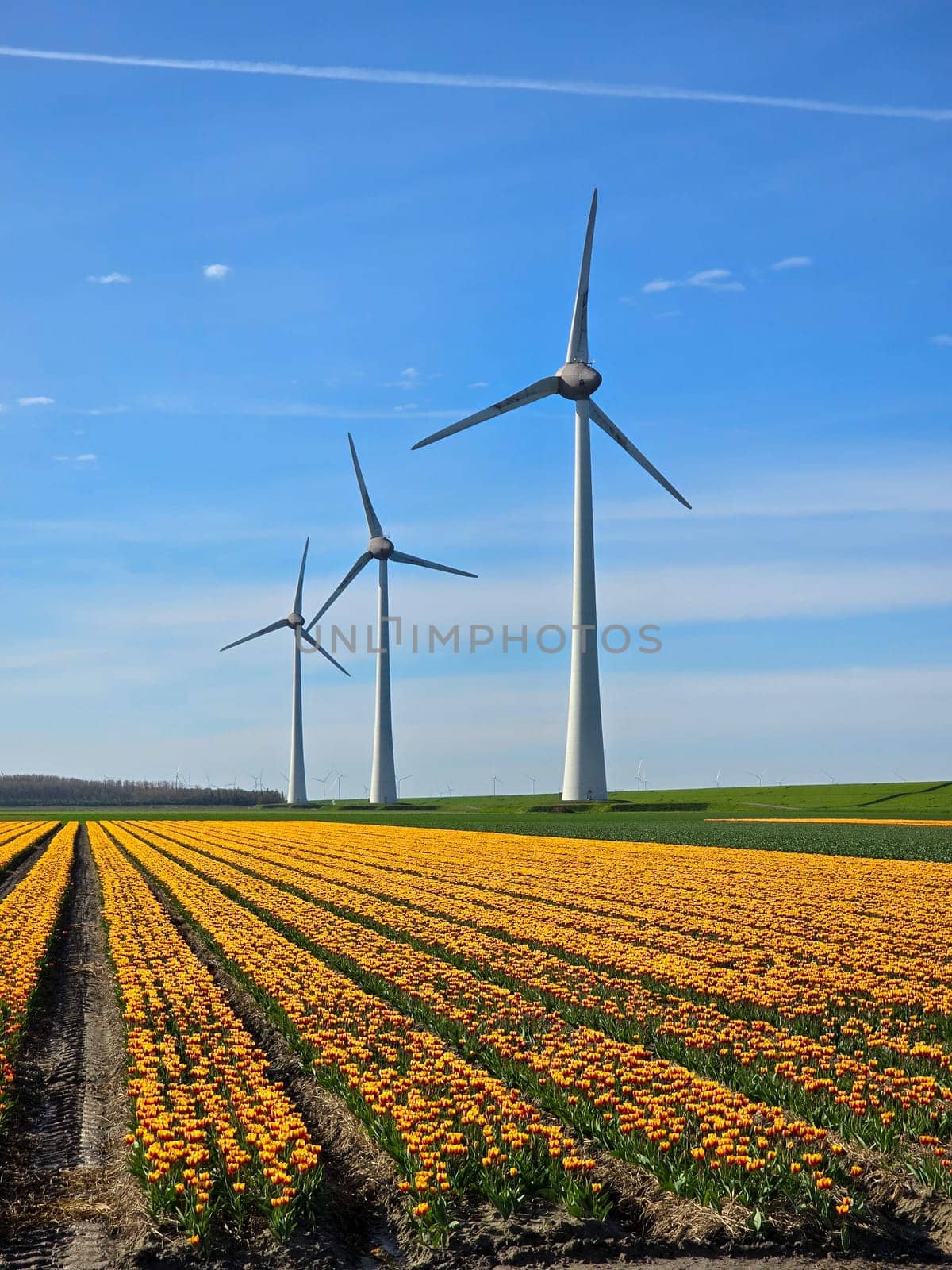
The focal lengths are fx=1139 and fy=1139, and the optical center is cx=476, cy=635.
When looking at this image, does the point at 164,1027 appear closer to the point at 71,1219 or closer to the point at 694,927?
the point at 71,1219

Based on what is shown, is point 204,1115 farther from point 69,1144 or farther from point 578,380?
point 578,380

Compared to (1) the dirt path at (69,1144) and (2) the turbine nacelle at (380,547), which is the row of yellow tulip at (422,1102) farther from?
(2) the turbine nacelle at (380,547)

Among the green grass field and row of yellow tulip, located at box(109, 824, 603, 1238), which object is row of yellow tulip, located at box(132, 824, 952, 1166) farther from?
the green grass field

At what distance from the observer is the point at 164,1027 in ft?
57.4

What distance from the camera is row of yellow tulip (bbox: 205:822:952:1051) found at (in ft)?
61.6

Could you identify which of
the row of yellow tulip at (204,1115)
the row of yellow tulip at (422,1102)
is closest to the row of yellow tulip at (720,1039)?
the row of yellow tulip at (422,1102)

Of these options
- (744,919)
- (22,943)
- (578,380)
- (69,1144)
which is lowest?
(69,1144)

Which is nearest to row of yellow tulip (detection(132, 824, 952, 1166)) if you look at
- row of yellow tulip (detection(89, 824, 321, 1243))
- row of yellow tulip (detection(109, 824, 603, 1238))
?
row of yellow tulip (detection(109, 824, 603, 1238))

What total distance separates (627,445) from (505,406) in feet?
40.2

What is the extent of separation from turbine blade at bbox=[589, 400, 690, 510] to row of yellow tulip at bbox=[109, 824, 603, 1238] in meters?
78.2

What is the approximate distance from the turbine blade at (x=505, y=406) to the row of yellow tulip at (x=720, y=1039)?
62195 millimetres

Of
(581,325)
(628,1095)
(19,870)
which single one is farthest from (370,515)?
(628,1095)

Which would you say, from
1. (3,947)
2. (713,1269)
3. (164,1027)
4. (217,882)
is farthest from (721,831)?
(713,1269)

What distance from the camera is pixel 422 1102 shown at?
42.2 ft
